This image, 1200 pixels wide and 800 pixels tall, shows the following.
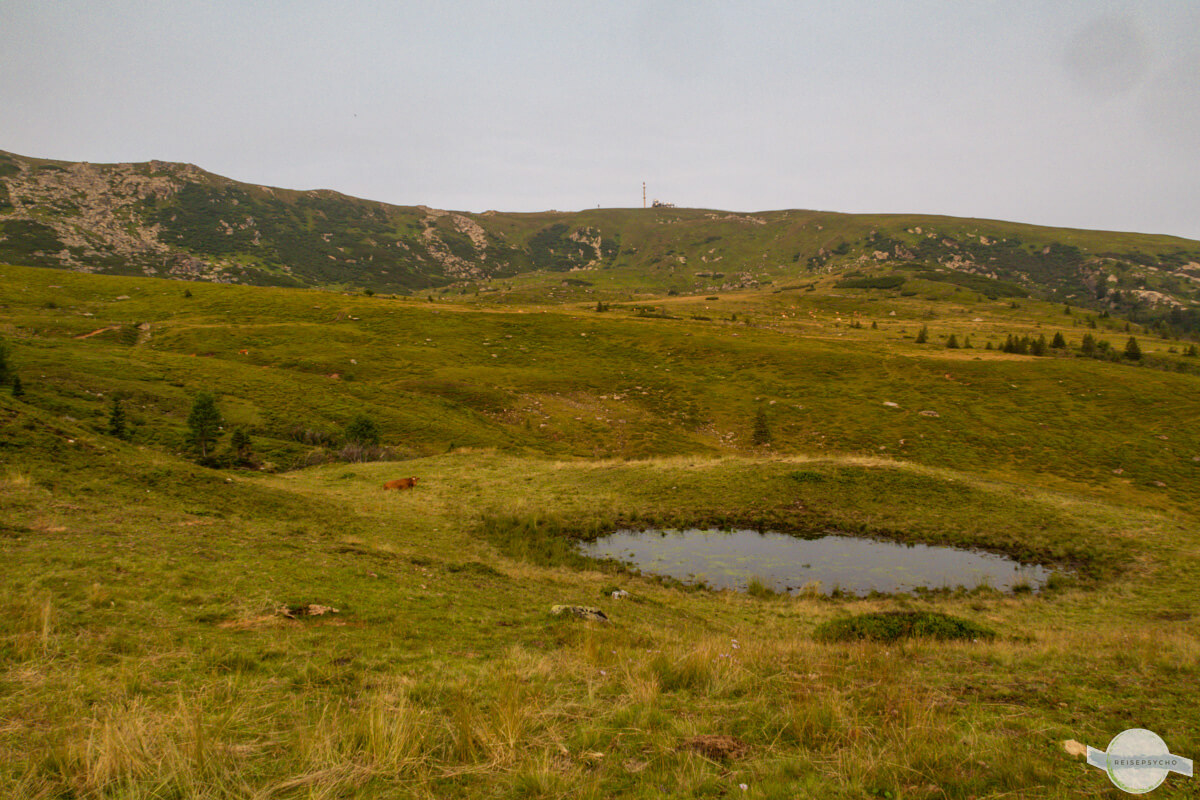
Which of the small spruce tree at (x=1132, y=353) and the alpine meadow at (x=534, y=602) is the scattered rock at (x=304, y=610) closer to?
the alpine meadow at (x=534, y=602)

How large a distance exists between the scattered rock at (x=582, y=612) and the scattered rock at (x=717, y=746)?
6661 mm

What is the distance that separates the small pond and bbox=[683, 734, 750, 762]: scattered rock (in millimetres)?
13270

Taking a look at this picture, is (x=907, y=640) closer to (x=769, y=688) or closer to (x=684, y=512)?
(x=769, y=688)

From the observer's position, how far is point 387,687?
23.3 ft

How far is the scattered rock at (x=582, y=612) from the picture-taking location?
40.8 ft

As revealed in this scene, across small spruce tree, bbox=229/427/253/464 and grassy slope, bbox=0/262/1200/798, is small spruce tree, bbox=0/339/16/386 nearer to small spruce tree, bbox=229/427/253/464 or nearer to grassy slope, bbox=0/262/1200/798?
grassy slope, bbox=0/262/1200/798

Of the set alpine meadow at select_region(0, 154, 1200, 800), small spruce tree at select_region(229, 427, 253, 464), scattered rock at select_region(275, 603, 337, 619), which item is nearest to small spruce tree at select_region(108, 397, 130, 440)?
alpine meadow at select_region(0, 154, 1200, 800)

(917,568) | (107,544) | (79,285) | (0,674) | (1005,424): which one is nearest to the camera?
(0,674)

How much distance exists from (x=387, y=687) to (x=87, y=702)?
3139mm

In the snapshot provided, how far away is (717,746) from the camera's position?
5.69 metres

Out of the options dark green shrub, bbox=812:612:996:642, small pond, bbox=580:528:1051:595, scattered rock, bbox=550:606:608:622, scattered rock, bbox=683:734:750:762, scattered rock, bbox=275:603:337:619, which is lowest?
small pond, bbox=580:528:1051:595

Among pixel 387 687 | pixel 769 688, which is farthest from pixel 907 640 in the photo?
pixel 387 687

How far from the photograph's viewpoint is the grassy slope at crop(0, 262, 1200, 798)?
16.4ft

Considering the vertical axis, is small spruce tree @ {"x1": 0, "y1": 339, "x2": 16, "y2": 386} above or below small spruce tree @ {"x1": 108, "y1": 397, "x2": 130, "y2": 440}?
above
